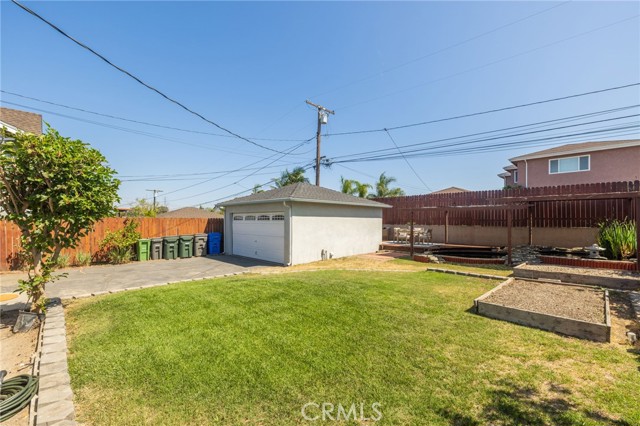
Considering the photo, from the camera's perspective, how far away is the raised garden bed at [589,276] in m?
6.58

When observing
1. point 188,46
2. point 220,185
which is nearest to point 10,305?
point 188,46

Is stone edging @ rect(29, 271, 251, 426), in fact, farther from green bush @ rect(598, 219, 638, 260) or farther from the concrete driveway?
green bush @ rect(598, 219, 638, 260)

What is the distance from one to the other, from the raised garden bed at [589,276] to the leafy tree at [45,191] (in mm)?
10597

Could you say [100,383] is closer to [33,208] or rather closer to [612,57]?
[33,208]

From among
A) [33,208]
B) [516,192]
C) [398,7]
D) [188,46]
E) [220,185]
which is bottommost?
[33,208]

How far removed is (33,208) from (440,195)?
16572 millimetres

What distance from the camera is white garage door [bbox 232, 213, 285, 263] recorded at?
1184 centimetres

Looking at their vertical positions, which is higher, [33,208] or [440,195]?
[440,195]

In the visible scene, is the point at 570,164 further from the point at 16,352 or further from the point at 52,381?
the point at 16,352

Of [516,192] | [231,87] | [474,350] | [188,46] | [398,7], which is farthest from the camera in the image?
[231,87]

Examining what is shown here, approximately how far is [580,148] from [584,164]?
1.07 m

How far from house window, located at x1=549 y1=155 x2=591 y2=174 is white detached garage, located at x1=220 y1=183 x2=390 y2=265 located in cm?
1345

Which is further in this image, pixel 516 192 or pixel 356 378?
pixel 516 192

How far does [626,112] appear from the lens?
39.9 feet
